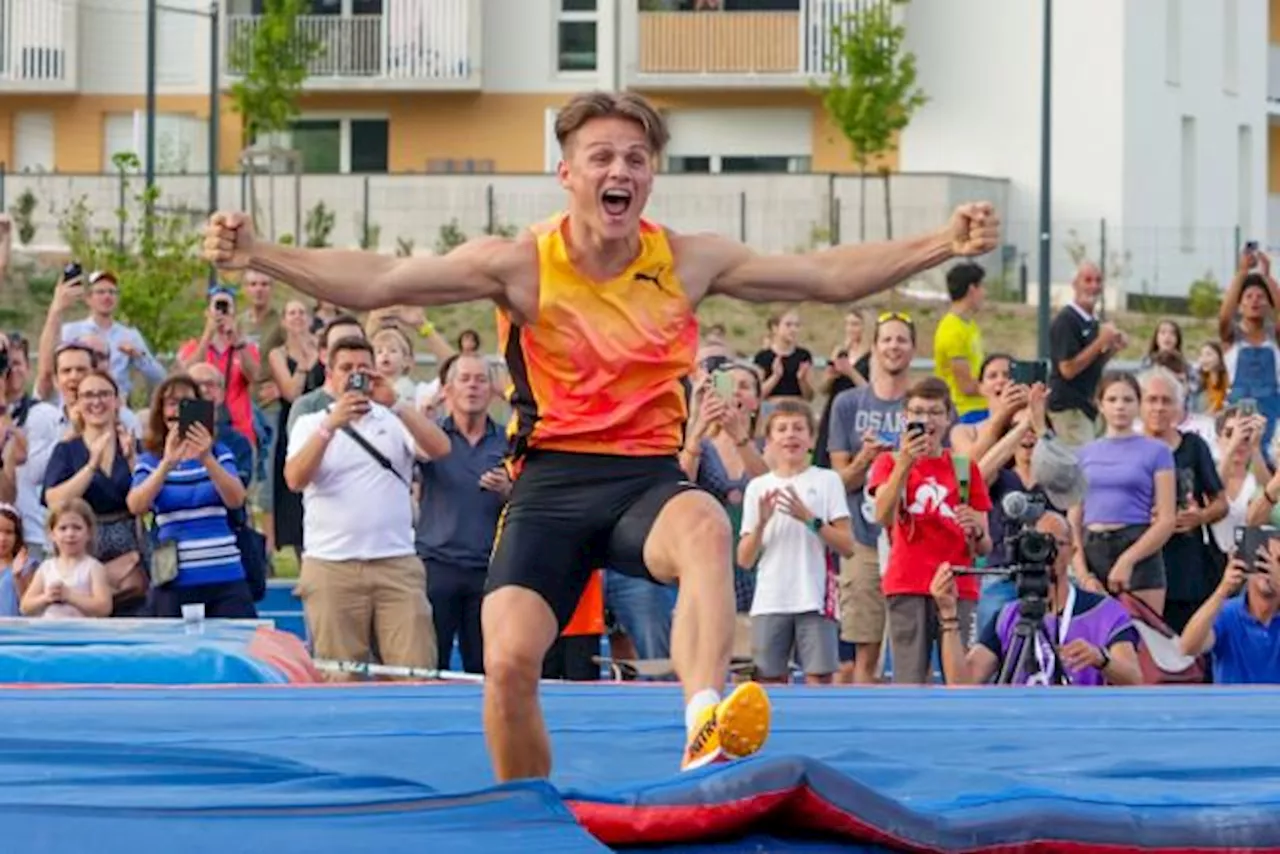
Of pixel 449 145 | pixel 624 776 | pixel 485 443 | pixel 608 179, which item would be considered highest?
pixel 449 145

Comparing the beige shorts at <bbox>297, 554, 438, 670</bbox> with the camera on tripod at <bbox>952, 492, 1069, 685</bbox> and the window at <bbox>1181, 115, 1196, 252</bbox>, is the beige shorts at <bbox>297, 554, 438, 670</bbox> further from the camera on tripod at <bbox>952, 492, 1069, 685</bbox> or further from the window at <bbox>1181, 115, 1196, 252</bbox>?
the window at <bbox>1181, 115, 1196, 252</bbox>

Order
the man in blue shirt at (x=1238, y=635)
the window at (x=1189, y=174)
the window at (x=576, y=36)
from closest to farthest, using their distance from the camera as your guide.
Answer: the man in blue shirt at (x=1238, y=635) < the window at (x=576, y=36) < the window at (x=1189, y=174)

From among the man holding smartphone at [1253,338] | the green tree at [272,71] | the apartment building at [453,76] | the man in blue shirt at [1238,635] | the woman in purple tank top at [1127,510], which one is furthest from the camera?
the apartment building at [453,76]

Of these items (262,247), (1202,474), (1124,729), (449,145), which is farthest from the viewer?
(449,145)

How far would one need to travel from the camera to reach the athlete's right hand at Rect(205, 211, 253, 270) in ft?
22.6

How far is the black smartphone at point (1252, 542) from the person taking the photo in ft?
33.6

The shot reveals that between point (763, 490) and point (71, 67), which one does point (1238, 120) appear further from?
point (763, 490)

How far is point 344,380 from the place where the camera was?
1117 cm

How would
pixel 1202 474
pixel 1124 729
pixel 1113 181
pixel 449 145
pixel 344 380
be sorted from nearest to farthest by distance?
1. pixel 1124 729
2. pixel 344 380
3. pixel 1202 474
4. pixel 1113 181
5. pixel 449 145

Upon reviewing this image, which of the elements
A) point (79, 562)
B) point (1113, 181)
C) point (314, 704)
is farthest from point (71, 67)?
point (314, 704)

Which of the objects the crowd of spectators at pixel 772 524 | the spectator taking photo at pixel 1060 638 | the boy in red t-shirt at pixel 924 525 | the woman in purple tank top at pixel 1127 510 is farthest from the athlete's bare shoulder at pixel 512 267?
the woman in purple tank top at pixel 1127 510

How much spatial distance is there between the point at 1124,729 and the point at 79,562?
16.3ft

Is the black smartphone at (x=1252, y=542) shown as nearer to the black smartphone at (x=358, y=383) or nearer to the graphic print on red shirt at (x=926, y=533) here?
the graphic print on red shirt at (x=926, y=533)

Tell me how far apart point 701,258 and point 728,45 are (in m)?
29.1
